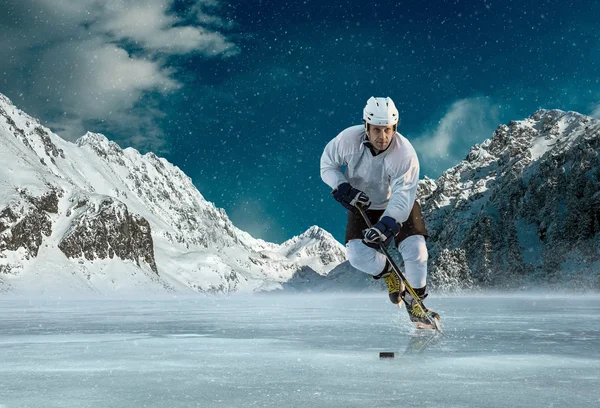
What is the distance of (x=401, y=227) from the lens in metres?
11.3

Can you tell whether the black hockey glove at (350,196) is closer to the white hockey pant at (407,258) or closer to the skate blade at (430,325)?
the white hockey pant at (407,258)

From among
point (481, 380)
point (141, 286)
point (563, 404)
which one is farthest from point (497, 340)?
point (141, 286)

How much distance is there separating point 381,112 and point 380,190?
176 cm

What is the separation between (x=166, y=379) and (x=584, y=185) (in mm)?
164213

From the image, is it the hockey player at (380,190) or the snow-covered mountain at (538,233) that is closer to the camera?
the hockey player at (380,190)

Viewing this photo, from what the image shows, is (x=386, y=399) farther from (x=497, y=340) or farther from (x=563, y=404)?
(x=497, y=340)

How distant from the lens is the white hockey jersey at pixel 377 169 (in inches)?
412

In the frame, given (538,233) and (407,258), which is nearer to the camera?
(407,258)

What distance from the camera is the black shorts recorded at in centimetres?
1136

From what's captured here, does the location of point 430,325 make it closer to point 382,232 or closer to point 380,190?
point 382,232

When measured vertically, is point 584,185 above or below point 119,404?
above

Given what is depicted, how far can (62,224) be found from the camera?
190 meters

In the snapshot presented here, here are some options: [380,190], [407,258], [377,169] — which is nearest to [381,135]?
[377,169]

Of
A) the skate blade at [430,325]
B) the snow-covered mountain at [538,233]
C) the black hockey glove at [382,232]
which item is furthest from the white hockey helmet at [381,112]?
the snow-covered mountain at [538,233]
